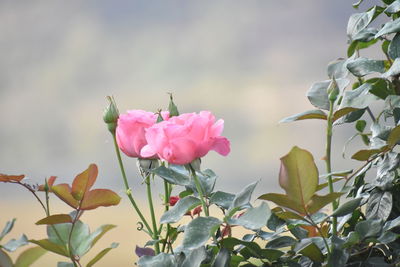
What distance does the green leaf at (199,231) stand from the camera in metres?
0.70

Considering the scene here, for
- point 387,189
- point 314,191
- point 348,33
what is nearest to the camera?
point 314,191

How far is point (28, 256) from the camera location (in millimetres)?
948

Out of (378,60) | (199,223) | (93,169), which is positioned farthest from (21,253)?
(378,60)

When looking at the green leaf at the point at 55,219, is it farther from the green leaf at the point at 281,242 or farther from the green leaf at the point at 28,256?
the green leaf at the point at 281,242

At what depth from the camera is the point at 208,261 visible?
826 mm

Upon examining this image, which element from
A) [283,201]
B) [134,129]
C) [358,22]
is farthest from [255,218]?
[358,22]

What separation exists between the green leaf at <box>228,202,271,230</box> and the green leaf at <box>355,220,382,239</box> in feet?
0.51

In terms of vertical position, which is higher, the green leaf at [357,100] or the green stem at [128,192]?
the green leaf at [357,100]

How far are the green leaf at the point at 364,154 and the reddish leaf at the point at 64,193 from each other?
0.39 meters

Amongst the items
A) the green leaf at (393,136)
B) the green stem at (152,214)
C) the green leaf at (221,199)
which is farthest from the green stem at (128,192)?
the green leaf at (393,136)

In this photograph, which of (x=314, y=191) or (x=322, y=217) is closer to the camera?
(x=314, y=191)

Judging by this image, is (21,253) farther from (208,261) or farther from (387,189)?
(387,189)

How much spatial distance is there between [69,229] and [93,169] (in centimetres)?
13

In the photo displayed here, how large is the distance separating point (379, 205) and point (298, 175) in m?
Result: 0.29
